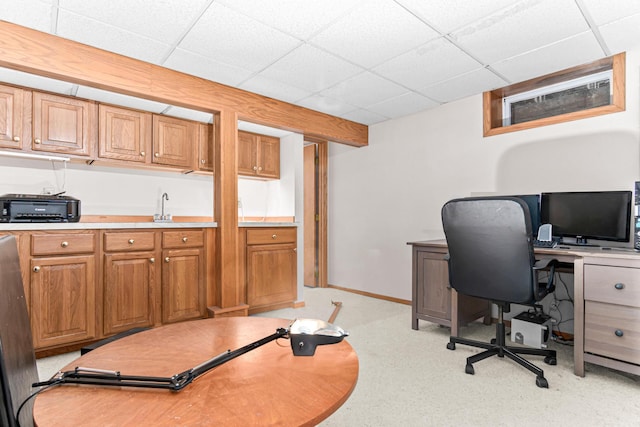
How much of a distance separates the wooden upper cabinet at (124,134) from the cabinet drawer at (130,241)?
3.81 feet

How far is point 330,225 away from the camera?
5.14 m

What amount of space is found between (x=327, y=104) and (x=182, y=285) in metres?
2.41

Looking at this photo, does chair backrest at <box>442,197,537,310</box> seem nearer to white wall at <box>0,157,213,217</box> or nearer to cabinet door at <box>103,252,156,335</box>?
cabinet door at <box>103,252,156,335</box>

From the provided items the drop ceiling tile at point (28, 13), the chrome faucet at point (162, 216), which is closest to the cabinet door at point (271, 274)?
the chrome faucet at point (162, 216)

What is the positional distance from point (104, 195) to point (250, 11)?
270 cm

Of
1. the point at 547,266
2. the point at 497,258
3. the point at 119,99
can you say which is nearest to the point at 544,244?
the point at 547,266

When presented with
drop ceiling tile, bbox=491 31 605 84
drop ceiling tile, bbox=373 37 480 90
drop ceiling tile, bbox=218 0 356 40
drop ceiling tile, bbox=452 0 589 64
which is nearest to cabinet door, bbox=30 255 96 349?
drop ceiling tile, bbox=218 0 356 40

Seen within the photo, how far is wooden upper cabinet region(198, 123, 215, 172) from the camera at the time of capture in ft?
13.3

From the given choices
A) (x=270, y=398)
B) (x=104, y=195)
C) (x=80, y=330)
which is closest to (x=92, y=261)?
(x=80, y=330)

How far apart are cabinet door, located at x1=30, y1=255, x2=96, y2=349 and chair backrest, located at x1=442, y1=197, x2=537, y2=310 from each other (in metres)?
2.75

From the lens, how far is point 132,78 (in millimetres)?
2662

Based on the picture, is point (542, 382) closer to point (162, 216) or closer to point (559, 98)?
point (559, 98)

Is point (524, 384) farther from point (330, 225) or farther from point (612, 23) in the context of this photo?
point (330, 225)

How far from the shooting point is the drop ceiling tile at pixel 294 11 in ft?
6.66
